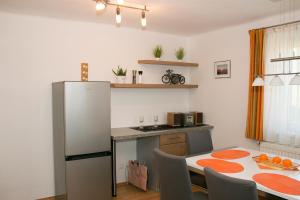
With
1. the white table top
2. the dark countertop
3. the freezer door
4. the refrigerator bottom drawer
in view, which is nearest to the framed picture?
the dark countertop

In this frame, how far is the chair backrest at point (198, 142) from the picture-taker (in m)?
3.21

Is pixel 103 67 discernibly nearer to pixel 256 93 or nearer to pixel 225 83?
pixel 225 83

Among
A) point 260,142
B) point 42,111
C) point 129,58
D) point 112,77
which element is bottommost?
point 260,142

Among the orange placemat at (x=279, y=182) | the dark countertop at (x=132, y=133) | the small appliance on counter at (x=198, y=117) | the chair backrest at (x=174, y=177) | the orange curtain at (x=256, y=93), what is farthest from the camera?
the small appliance on counter at (x=198, y=117)

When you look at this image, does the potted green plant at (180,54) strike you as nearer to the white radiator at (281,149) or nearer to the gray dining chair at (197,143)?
the gray dining chair at (197,143)

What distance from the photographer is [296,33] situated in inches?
128

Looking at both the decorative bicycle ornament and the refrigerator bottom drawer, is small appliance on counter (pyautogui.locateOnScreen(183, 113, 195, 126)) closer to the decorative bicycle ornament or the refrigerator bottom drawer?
the decorative bicycle ornament

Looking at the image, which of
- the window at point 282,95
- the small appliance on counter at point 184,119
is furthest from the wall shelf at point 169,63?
the window at point 282,95

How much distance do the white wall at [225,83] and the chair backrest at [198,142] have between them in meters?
0.92

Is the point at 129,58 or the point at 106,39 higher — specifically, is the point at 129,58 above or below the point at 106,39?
below

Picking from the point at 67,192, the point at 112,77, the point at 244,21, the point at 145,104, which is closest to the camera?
the point at 67,192

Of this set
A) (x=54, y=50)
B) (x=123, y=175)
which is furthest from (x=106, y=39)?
(x=123, y=175)

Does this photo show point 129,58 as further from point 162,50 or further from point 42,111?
point 42,111

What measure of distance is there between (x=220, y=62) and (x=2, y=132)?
11.2ft
